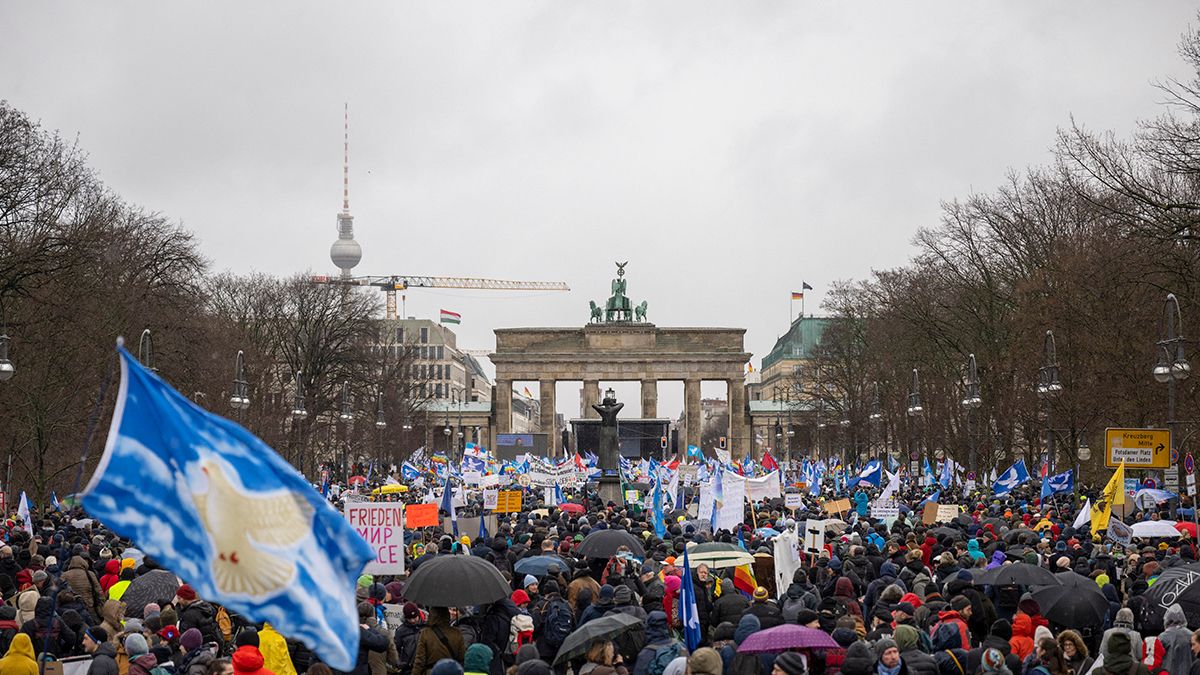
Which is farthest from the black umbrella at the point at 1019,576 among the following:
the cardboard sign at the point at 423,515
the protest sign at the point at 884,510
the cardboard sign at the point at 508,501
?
the cardboard sign at the point at 508,501

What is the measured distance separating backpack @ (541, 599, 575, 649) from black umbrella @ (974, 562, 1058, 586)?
3.90 m

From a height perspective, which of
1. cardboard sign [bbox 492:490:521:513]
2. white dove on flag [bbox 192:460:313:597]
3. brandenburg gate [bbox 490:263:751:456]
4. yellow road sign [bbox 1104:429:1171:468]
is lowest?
white dove on flag [bbox 192:460:313:597]

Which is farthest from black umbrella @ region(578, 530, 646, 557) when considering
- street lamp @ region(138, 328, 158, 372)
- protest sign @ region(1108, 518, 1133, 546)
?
street lamp @ region(138, 328, 158, 372)

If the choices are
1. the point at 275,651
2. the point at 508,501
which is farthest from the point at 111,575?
the point at 508,501

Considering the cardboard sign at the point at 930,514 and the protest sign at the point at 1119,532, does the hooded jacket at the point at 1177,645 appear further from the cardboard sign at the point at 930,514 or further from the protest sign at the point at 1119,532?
the cardboard sign at the point at 930,514

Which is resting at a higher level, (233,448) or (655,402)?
(655,402)

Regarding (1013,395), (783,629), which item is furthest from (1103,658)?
(1013,395)

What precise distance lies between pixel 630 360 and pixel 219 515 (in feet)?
401

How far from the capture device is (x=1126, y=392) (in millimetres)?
41562

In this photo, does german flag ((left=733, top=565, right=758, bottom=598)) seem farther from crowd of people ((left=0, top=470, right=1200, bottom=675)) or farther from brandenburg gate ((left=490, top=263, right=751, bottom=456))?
brandenburg gate ((left=490, top=263, right=751, bottom=456))

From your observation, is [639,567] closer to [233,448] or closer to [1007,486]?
[233,448]

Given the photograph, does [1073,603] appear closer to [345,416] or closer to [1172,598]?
[1172,598]

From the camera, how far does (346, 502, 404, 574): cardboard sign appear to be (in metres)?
15.8

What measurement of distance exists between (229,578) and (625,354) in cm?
12227
